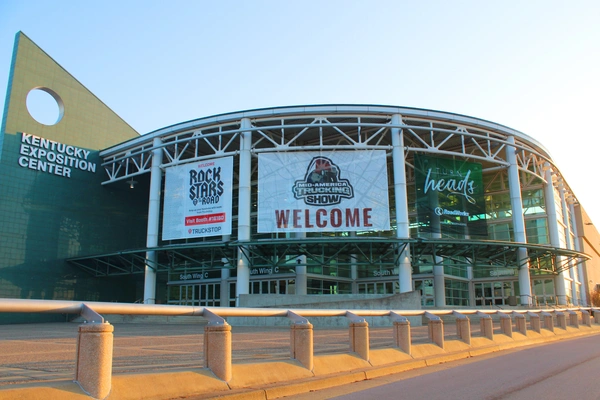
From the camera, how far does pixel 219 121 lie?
125 feet

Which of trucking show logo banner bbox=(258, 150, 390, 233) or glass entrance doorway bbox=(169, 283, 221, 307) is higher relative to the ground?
trucking show logo banner bbox=(258, 150, 390, 233)

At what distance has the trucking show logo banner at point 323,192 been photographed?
115 ft

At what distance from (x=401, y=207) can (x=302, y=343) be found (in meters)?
28.3

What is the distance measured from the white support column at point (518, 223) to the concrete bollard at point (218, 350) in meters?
35.5

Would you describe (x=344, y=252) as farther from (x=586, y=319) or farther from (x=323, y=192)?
(x=586, y=319)

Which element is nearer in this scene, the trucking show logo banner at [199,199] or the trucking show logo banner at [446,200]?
the trucking show logo banner at [199,199]

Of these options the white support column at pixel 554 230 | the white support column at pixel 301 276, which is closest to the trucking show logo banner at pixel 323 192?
the white support column at pixel 301 276

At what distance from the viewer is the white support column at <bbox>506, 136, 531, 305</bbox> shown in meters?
38.3

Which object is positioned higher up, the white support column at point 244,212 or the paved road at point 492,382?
the white support column at point 244,212

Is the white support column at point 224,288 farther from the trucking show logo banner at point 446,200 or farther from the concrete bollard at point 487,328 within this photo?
the concrete bollard at point 487,328

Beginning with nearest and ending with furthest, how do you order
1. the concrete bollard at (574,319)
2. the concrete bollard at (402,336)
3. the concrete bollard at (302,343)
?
the concrete bollard at (302,343) → the concrete bollard at (402,336) → the concrete bollard at (574,319)

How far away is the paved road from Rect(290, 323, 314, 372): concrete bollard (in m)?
0.65

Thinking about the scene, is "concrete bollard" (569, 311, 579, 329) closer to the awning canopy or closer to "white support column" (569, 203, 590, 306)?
the awning canopy

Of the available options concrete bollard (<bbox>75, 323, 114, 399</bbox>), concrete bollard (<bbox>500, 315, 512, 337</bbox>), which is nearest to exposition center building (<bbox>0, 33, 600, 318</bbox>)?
concrete bollard (<bbox>500, 315, 512, 337</bbox>)
